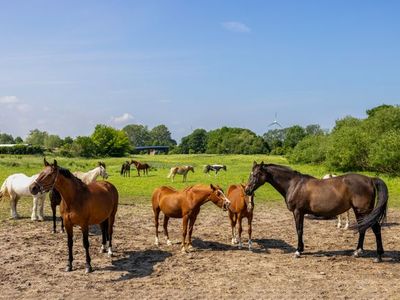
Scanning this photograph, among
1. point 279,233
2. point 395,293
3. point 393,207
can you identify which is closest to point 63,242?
point 279,233

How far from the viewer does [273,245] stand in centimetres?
1156

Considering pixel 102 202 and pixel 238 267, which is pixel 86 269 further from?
pixel 238 267

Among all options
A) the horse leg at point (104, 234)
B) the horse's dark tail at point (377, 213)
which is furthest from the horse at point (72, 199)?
the horse's dark tail at point (377, 213)

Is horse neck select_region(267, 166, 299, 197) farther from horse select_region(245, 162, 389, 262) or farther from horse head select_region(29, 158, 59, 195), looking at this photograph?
horse head select_region(29, 158, 59, 195)

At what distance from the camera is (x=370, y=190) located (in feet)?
33.2

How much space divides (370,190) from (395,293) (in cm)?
308

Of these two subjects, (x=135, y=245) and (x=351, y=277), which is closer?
(x=351, y=277)

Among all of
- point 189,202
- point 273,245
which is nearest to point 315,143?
point 273,245

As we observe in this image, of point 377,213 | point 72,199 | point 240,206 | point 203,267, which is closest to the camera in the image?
point 72,199

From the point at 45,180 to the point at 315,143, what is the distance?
55302 mm

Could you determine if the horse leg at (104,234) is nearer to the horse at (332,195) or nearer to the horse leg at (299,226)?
the horse at (332,195)

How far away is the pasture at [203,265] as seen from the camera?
25.4ft

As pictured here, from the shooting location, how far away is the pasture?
7.73m

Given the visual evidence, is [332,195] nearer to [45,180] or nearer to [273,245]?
[273,245]
